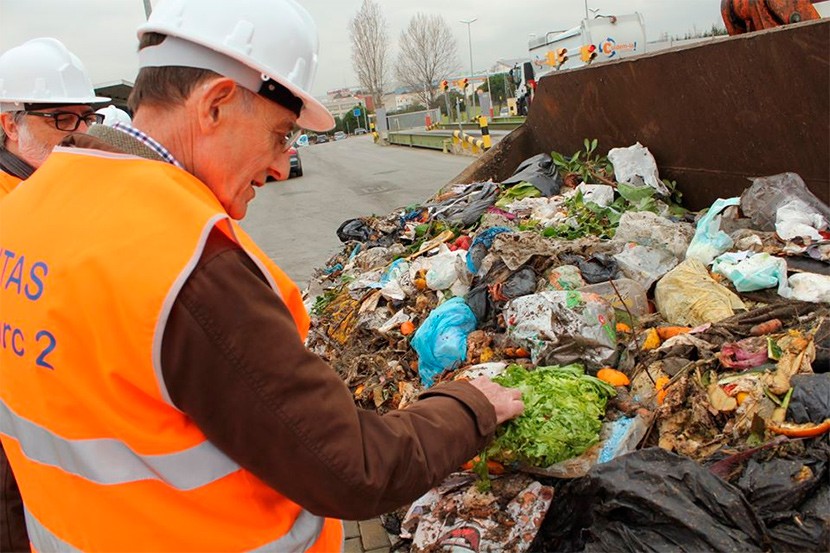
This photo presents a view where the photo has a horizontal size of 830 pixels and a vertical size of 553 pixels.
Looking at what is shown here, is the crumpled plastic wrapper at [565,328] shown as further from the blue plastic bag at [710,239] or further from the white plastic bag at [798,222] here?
the white plastic bag at [798,222]

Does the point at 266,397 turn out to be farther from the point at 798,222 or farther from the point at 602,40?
the point at 602,40

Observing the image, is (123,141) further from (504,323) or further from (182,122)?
(504,323)

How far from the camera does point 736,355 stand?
281 centimetres

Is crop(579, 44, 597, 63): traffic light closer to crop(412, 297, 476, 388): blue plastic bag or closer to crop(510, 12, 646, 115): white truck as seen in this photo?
crop(510, 12, 646, 115): white truck

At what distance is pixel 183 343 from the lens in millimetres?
1014

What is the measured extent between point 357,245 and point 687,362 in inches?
179

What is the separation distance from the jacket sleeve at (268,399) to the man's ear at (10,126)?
9.14ft

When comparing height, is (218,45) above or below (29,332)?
above

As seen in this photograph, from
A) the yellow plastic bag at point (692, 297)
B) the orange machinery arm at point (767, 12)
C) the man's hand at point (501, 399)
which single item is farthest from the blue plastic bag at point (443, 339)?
the orange machinery arm at point (767, 12)

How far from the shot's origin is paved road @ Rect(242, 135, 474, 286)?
1019 centimetres

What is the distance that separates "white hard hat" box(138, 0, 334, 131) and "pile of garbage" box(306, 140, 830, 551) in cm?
157

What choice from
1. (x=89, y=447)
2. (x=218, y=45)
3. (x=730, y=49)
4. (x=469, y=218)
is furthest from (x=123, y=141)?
(x=469, y=218)

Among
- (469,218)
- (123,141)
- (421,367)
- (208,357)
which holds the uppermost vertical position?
(123,141)

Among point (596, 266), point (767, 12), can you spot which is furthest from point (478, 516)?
point (767, 12)
